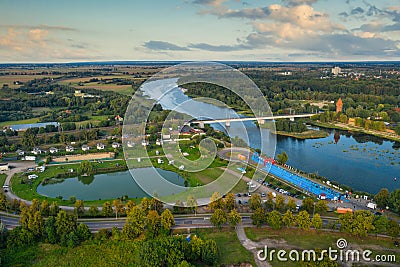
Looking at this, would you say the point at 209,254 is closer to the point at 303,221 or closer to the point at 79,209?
the point at 303,221

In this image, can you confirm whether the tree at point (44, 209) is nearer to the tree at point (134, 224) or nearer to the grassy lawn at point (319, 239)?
the tree at point (134, 224)

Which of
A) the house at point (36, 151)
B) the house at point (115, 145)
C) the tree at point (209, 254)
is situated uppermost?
the house at point (115, 145)

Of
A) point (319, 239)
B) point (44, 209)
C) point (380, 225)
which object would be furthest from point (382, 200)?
point (44, 209)

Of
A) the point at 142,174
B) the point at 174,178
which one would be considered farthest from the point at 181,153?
the point at 142,174

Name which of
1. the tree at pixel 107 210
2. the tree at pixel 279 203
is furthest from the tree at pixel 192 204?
the tree at pixel 279 203

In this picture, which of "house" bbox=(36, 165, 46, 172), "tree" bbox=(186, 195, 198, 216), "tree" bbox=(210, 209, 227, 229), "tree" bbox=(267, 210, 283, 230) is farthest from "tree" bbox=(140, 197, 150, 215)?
"house" bbox=(36, 165, 46, 172)

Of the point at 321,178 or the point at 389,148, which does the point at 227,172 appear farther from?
the point at 389,148
